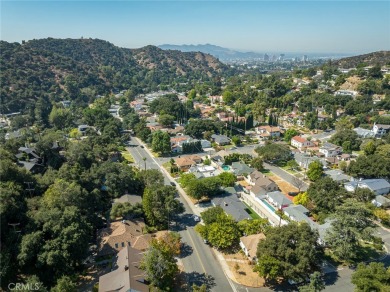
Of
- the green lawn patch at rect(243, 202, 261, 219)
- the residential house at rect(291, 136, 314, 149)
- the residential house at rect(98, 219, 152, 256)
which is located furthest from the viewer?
the residential house at rect(291, 136, 314, 149)

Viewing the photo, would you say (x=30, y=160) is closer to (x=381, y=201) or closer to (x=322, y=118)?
(x=381, y=201)

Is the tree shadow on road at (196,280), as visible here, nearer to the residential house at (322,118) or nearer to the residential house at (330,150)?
the residential house at (330,150)

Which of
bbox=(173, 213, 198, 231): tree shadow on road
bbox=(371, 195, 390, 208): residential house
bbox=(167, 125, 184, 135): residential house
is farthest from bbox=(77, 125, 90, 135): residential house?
bbox=(371, 195, 390, 208): residential house

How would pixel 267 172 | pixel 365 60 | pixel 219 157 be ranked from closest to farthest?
pixel 267 172, pixel 219 157, pixel 365 60

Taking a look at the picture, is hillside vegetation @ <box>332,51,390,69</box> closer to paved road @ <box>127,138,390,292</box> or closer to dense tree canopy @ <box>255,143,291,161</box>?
dense tree canopy @ <box>255,143,291,161</box>

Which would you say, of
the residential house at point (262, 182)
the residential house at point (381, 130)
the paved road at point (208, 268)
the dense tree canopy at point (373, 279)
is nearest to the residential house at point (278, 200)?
the residential house at point (262, 182)

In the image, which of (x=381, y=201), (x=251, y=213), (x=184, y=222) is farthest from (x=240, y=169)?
(x=381, y=201)
